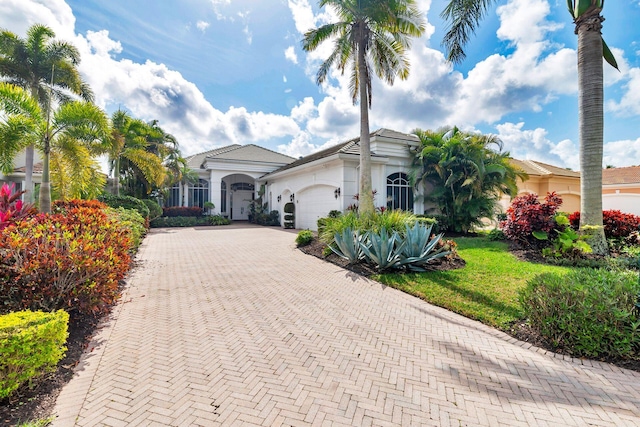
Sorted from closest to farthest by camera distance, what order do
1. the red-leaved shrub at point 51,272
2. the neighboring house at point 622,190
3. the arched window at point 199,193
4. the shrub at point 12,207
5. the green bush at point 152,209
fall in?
1. the red-leaved shrub at point 51,272
2. the shrub at point 12,207
3. the green bush at point 152,209
4. the neighboring house at point 622,190
5. the arched window at point 199,193

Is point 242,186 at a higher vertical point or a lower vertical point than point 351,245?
higher

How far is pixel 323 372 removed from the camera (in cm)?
314

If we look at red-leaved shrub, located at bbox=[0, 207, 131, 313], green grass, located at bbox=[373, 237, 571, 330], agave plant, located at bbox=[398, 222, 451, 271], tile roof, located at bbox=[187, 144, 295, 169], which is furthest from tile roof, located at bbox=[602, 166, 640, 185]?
red-leaved shrub, located at bbox=[0, 207, 131, 313]

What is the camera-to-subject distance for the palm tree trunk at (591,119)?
26.3ft

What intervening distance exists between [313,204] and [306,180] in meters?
1.72

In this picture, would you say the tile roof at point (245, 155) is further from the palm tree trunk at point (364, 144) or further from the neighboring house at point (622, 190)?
the neighboring house at point (622, 190)

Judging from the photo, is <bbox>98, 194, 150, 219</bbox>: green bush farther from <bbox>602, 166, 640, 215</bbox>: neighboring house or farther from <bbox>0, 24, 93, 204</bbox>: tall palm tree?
<bbox>602, 166, 640, 215</bbox>: neighboring house

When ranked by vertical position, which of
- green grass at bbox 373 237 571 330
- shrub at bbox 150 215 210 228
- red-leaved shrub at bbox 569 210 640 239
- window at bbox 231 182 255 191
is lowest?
green grass at bbox 373 237 571 330

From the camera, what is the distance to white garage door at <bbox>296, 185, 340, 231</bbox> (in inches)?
632

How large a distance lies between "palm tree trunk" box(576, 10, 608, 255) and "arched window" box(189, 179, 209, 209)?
25836mm

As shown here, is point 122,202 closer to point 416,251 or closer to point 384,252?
point 384,252

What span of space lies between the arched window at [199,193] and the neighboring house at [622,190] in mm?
33772

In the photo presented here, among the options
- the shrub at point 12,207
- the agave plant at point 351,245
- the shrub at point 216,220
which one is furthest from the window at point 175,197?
the agave plant at point 351,245

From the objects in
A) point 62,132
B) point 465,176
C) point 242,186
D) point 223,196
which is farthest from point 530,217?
point 242,186
